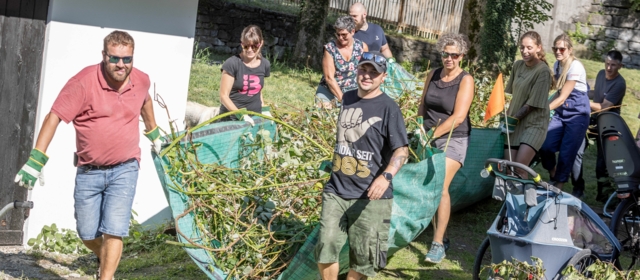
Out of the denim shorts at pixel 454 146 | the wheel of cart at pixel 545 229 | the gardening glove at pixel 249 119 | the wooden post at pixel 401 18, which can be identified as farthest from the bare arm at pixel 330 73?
the wooden post at pixel 401 18

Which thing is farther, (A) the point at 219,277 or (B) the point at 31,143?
(B) the point at 31,143

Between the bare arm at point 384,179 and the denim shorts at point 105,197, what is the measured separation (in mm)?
1664

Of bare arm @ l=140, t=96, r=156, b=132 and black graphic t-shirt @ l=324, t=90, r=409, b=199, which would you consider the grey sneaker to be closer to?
black graphic t-shirt @ l=324, t=90, r=409, b=199

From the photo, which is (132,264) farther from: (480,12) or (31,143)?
(480,12)

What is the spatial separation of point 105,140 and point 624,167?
4.12 metres

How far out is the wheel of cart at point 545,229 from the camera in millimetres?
4922

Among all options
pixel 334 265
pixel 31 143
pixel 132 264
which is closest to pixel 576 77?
pixel 334 265

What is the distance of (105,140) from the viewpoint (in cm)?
517

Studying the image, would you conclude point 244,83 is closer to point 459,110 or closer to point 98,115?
point 459,110

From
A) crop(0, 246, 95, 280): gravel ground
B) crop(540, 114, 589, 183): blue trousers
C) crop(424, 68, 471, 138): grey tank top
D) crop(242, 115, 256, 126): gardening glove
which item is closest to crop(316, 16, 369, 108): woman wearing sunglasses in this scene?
crop(242, 115, 256, 126): gardening glove

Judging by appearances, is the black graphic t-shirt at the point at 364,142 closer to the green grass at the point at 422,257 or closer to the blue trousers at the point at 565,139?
the green grass at the point at 422,257

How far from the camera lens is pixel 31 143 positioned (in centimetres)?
721

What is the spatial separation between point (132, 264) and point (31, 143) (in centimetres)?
146

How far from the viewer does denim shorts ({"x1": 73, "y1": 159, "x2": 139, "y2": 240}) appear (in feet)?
17.3
